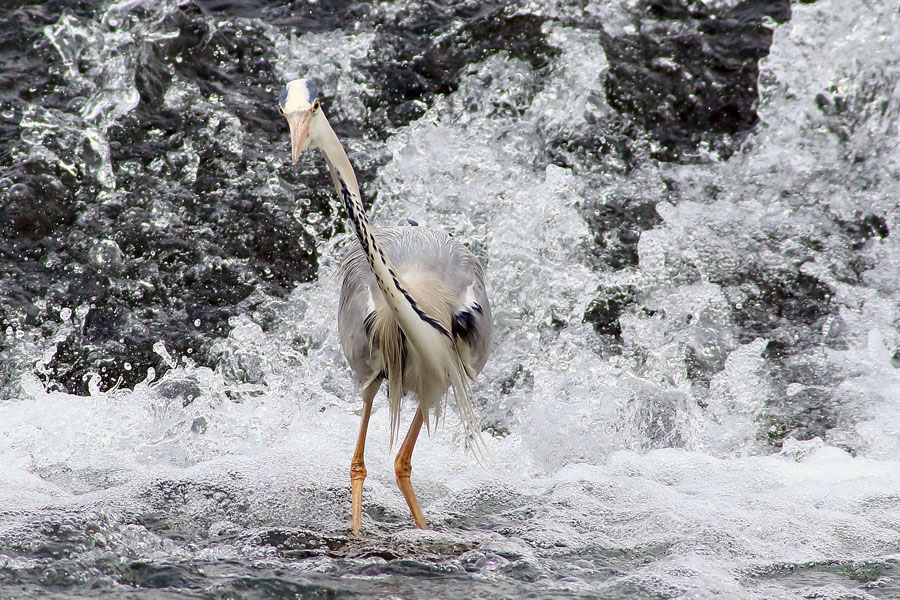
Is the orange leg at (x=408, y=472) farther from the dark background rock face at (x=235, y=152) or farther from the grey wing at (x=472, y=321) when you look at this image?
the dark background rock face at (x=235, y=152)

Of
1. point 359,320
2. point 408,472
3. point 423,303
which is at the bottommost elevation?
point 408,472

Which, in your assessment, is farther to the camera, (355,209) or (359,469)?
(359,469)

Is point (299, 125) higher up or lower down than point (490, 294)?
higher up

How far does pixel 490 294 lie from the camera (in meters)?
6.31

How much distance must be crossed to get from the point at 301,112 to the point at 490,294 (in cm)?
331

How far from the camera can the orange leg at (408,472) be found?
4121 mm

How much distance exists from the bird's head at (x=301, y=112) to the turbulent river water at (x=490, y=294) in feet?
5.09

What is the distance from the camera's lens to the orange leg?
4.12 meters

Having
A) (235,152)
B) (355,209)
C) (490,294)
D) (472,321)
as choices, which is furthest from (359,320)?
(235,152)

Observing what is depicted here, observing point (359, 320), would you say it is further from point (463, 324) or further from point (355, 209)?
point (355, 209)

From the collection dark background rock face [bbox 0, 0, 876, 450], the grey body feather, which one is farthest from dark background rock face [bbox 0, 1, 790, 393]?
the grey body feather

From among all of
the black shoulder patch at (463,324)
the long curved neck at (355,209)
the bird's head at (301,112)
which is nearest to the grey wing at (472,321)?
the black shoulder patch at (463,324)

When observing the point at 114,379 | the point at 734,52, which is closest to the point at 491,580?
the point at 114,379

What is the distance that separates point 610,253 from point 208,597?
13.5 feet
